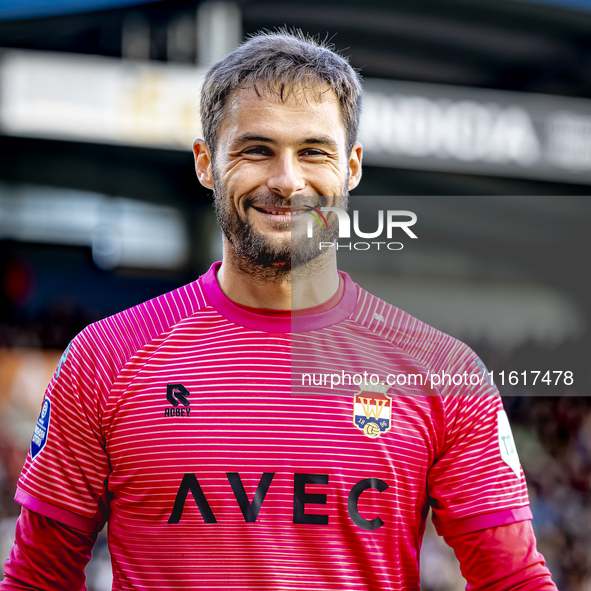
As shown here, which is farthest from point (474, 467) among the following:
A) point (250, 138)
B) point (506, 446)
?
point (250, 138)

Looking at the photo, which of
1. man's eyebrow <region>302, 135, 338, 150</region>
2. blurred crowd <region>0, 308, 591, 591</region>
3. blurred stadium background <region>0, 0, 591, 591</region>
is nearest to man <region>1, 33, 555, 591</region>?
man's eyebrow <region>302, 135, 338, 150</region>

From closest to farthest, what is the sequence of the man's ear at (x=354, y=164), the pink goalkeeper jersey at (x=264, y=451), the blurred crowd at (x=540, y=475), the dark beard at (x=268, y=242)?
the pink goalkeeper jersey at (x=264, y=451)
the dark beard at (x=268, y=242)
the man's ear at (x=354, y=164)
the blurred crowd at (x=540, y=475)

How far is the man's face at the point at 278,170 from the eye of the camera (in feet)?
5.58

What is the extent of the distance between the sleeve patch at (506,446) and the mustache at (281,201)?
70 centimetres

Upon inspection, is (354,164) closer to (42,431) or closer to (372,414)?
(372,414)

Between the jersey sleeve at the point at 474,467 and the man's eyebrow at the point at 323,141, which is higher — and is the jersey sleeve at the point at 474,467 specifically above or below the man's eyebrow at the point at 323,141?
below

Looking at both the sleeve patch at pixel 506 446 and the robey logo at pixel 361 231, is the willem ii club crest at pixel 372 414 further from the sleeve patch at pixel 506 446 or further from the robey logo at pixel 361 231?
the robey logo at pixel 361 231

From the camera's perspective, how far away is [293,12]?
25.7ft

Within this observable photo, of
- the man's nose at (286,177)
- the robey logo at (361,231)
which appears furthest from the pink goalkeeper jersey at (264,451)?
the man's nose at (286,177)

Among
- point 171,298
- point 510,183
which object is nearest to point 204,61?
point 510,183

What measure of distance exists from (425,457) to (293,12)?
708 centimetres

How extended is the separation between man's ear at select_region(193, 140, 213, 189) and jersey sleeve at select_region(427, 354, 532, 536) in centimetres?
83

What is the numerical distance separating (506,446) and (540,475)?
478 cm

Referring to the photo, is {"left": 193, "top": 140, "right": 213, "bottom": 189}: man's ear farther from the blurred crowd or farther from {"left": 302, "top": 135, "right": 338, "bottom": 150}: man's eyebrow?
the blurred crowd
